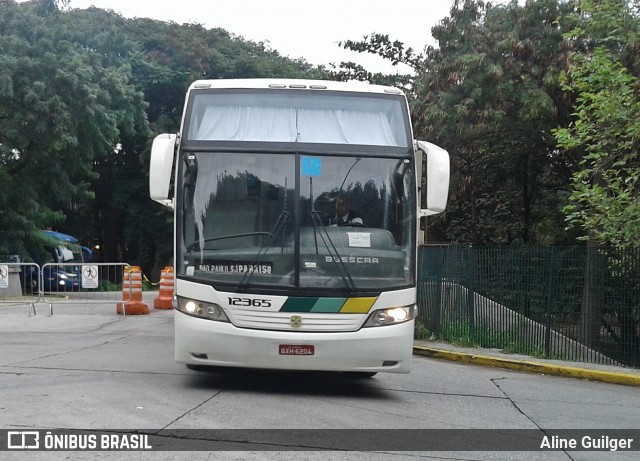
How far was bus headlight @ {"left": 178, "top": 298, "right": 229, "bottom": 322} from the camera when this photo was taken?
873cm

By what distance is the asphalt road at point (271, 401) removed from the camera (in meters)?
7.05

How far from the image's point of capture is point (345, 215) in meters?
8.96

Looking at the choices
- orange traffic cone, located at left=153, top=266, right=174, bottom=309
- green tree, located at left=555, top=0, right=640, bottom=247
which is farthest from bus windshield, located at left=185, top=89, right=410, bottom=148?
orange traffic cone, located at left=153, top=266, right=174, bottom=309

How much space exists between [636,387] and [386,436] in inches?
231

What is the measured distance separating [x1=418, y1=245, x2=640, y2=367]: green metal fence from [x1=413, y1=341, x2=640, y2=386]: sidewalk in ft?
1.17

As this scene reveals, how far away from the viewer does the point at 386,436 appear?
7.35 metres

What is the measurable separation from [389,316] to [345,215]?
1.24 m

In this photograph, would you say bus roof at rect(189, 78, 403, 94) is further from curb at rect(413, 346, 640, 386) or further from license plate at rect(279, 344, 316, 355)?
curb at rect(413, 346, 640, 386)

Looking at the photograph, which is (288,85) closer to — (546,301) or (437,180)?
(437,180)

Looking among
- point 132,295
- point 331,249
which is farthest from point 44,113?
point 331,249

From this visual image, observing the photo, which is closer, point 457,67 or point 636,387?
point 636,387

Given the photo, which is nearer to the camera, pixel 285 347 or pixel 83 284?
pixel 285 347

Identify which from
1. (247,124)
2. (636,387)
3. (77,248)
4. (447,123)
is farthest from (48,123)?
(636,387)

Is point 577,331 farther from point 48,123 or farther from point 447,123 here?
point 48,123
